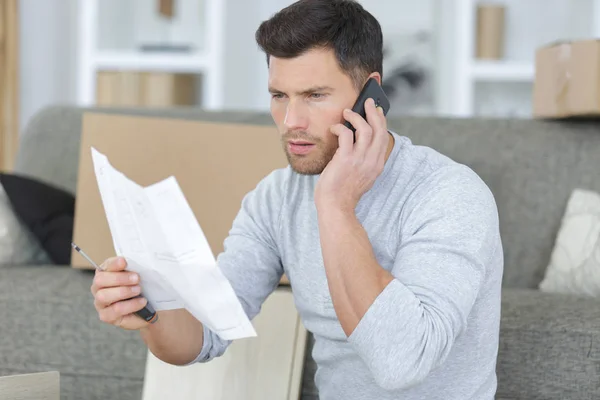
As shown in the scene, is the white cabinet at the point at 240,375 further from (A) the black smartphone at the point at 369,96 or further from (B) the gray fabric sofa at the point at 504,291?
(A) the black smartphone at the point at 369,96

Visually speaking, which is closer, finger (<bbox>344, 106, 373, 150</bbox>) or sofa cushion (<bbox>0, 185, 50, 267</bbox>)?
finger (<bbox>344, 106, 373, 150</bbox>)

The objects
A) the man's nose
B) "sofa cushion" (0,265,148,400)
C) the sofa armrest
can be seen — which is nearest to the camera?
the man's nose

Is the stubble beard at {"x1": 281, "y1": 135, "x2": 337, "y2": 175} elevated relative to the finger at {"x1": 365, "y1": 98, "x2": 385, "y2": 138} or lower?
lower

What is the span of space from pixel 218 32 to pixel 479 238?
2.37 meters

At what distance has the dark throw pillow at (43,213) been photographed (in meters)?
2.13

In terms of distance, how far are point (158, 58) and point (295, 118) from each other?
7.38ft

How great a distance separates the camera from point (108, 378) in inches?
69.8

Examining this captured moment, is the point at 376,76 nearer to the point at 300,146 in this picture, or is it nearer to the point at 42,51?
the point at 300,146

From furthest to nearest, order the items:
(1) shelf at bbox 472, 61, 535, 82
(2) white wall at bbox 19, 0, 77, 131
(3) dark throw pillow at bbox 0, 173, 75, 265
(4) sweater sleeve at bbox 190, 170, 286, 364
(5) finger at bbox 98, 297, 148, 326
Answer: (2) white wall at bbox 19, 0, 77, 131 < (1) shelf at bbox 472, 61, 535, 82 < (3) dark throw pillow at bbox 0, 173, 75, 265 < (4) sweater sleeve at bbox 190, 170, 286, 364 < (5) finger at bbox 98, 297, 148, 326

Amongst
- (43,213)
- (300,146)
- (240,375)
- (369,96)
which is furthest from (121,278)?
(43,213)

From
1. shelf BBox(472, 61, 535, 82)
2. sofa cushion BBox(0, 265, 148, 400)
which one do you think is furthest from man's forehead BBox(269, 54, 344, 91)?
shelf BBox(472, 61, 535, 82)

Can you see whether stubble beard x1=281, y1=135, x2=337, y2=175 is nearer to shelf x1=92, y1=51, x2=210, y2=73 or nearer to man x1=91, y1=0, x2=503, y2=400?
man x1=91, y1=0, x2=503, y2=400

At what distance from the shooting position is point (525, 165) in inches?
81.7

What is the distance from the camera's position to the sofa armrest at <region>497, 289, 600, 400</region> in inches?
60.0
